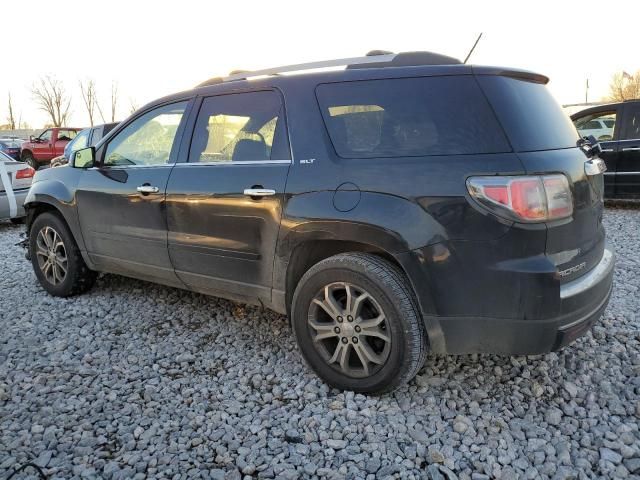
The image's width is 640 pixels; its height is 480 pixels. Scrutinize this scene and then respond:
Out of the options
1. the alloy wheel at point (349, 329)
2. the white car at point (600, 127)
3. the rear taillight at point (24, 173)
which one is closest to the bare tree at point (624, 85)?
the white car at point (600, 127)

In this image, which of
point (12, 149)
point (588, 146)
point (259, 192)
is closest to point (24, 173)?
point (259, 192)

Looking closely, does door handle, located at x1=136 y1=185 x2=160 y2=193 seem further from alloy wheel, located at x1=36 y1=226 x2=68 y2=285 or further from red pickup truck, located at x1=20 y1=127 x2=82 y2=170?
red pickup truck, located at x1=20 y1=127 x2=82 y2=170

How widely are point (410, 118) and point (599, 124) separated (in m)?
7.44

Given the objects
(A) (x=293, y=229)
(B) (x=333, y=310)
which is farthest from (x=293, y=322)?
(A) (x=293, y=229)

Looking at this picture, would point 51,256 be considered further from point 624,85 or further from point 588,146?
point 624,85

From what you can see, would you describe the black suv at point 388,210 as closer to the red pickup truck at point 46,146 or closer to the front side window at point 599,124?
the front side window at point 599,124

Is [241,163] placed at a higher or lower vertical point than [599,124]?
higher

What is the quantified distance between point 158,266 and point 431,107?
2286 millimetres

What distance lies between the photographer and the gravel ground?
2.33 metres

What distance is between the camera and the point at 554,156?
8.04 feet

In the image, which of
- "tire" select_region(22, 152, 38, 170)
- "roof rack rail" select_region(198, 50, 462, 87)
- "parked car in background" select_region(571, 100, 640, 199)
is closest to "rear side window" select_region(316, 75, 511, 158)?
"roof rack rail" select_region(198, 50, 462, 87)

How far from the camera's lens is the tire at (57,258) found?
4.45m

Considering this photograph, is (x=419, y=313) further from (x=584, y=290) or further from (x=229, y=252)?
(x=229, y=252)

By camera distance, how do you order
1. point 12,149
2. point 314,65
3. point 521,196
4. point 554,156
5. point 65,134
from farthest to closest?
point 65,134 < point 12,149 < point 314,65 < point 554,156 < point 521,196
